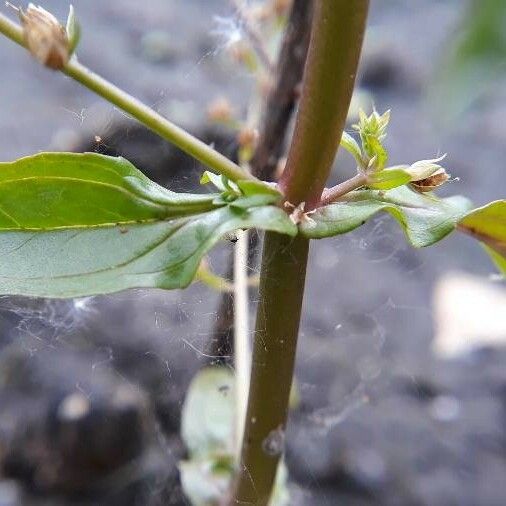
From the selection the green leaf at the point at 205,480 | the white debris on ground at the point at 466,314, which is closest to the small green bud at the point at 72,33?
the green leaf at the point at 205,480

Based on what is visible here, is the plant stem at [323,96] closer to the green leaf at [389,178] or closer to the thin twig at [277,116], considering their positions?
the green leaf at [389,178]

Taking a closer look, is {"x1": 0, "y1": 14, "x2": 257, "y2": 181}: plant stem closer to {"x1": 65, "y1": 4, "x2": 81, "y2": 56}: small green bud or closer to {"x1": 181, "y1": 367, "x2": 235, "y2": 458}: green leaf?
{"x1": 65, "y1": 4, "x2": 81, "y2": 56}: small green bud

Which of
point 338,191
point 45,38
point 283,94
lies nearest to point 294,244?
point 338,191

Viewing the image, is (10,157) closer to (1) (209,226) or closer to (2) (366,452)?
(2) (366,452)

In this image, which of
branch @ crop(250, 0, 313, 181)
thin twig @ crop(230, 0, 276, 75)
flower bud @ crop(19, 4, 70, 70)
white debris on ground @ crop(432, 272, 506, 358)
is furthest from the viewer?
white debris on ground @ crop(432, 272, 506, 358)

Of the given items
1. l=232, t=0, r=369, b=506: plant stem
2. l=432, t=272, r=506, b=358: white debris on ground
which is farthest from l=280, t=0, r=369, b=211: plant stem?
l=432, t=272, r=506, b=358: white debris on ground

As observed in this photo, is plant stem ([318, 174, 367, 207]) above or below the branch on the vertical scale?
below

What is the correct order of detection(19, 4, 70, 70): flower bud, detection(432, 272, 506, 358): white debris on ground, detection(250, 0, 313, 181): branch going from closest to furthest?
detection(19, 4, 70, 70): flower bud < detection(250, 0, 313, 181): branch < detection(432, 272, 506, 358): white debris on ground

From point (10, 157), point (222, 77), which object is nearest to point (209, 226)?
point (10, 157)
